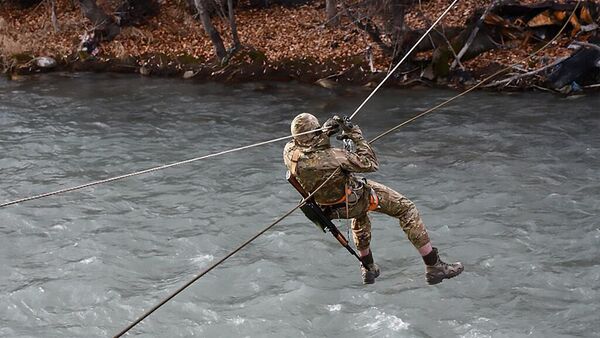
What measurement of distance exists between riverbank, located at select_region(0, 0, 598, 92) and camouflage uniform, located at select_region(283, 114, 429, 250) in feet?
33.5

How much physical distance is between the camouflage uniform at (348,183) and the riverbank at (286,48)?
33.5ft

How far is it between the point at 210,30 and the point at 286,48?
2.35m

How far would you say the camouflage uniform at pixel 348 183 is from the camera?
8.12 meters

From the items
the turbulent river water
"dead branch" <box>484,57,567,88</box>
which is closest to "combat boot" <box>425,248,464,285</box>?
the turbulent river water

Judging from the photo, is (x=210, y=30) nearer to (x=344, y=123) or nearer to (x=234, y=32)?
(x=234, y=32)

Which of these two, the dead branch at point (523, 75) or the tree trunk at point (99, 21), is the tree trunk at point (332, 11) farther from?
the tree trunk at point (99, 21)

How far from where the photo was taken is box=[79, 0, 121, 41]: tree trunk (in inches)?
926

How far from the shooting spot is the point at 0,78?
71.9ft

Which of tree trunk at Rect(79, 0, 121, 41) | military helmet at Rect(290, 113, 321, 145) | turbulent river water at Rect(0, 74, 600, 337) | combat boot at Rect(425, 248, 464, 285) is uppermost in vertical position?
military helmet at Rect(290, 113, 321, 145)

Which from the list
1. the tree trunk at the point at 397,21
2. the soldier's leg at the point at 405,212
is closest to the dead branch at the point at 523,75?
the tree trunk at the point at 397,21

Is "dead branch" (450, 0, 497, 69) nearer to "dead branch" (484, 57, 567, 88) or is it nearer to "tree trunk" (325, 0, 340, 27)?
"dead branch" (484, 57, 567, 88)

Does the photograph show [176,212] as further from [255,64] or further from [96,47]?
[96,47]

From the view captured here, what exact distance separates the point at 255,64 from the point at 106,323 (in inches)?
515

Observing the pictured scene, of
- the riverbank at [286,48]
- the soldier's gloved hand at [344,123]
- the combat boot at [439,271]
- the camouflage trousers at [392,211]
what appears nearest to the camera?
the soldier's gloved hand at [344,123]
